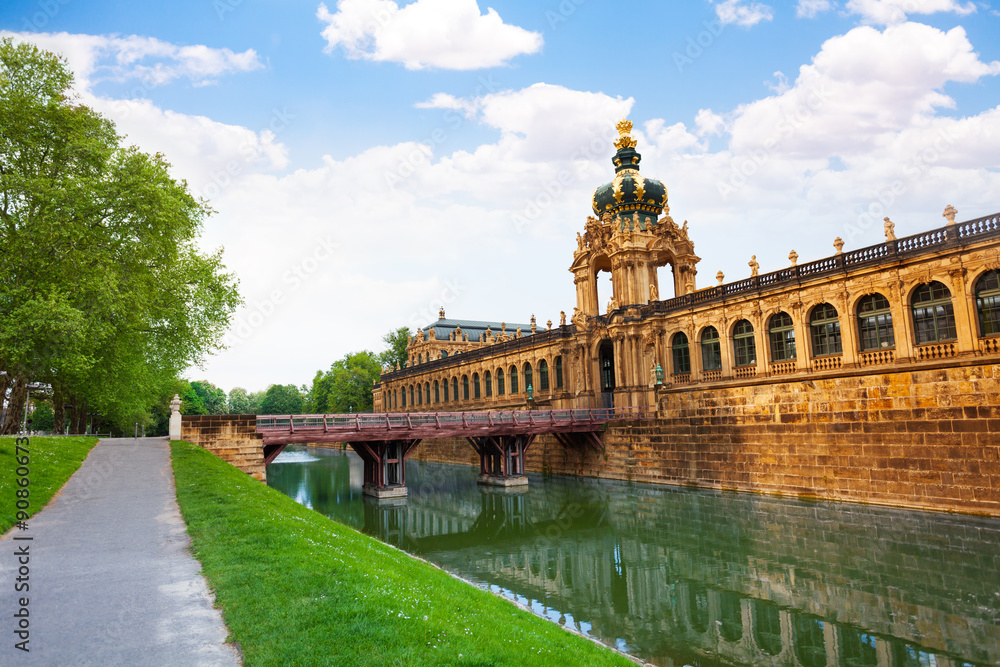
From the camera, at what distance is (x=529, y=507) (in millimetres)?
30500

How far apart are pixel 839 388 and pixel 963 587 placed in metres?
12.8

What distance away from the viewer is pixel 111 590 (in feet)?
28.6

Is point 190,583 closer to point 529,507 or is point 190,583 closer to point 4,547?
point 4,547

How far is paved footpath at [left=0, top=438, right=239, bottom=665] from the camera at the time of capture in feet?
22.1

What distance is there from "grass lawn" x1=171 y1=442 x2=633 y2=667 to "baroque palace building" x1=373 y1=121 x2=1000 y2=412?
21.4m

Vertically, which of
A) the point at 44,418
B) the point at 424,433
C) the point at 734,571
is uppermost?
the point at 44,418

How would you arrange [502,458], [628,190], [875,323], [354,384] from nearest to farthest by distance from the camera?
[875,323], [502,458], [628,190], [354,384]

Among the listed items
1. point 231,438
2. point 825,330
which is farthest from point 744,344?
point 231,438

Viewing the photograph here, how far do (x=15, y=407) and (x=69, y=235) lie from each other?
356 inches

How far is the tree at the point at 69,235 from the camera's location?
65.5 ft

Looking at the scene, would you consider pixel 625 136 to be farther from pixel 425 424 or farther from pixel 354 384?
pixel 354 384

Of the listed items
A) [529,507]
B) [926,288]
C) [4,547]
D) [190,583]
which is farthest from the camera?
[529,507]

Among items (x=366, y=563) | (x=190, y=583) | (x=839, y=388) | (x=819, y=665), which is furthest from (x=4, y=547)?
(x=839, y=388)

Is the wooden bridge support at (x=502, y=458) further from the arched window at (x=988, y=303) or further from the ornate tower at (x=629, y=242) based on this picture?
the arched window at (x=988, y=303)
